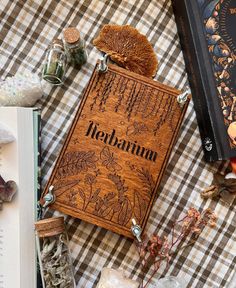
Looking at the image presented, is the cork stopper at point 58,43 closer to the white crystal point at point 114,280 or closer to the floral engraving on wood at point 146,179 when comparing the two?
the floral engraving on wood at point 146,179

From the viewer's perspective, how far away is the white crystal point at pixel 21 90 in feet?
3.77

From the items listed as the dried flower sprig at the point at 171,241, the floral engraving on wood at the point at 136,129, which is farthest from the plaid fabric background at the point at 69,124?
the floral engraving on wood at the point at 136,129

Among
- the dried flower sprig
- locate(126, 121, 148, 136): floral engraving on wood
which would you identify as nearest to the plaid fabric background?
the dried flower sprig

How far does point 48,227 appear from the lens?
109cm

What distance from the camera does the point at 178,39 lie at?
4.08 feet

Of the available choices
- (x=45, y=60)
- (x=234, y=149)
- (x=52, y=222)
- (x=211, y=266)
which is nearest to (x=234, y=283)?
(x=211, y=266)

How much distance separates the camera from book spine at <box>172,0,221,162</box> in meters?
1.14

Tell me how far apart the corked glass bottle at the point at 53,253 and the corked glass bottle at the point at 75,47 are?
0.35 metres

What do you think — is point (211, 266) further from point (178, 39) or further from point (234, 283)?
point (178, 39)

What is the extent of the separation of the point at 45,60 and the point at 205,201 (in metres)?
0.49

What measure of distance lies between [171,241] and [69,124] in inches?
13.9

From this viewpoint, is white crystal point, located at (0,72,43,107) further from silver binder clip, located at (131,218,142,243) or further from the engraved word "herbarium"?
silver binder clip, located at (131,218,142,243)

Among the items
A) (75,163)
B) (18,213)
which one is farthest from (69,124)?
(18,213)

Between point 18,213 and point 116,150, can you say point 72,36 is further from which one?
point 18,213
